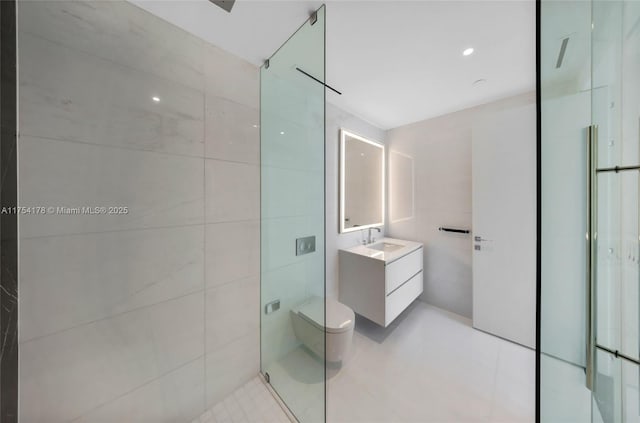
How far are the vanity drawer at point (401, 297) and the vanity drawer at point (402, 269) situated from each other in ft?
0.22

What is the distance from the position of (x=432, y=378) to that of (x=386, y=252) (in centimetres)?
104

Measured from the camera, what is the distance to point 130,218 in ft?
3.25

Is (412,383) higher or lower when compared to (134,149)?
lower

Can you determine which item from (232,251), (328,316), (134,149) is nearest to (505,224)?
(328,316)

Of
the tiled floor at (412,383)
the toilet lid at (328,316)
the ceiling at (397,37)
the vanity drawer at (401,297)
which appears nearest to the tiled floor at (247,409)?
the tiled floor at (412,383)

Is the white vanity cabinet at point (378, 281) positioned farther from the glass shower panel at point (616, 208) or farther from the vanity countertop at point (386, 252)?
the glass shower panel at point (616, 208)

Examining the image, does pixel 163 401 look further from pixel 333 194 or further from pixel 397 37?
pixel 397 37

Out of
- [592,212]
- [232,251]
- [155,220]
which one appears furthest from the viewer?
[232,251]

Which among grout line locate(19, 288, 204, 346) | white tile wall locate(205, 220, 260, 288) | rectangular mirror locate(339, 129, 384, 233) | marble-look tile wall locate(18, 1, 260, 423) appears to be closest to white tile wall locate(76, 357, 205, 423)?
marble-look tile wall locate(18, 1, 260, 423)

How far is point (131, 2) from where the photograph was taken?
38.3 inches

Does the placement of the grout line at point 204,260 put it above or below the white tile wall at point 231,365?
above

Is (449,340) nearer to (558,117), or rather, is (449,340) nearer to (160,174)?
(558,117)

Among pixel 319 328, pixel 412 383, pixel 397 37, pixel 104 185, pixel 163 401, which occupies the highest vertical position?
pixel 397 37

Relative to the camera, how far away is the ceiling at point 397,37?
1.04 meters
